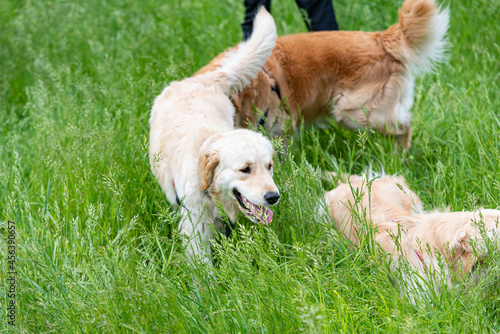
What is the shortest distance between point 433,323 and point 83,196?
2.05 meters

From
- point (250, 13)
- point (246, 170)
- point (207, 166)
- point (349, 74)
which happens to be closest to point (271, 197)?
point (246, 170)

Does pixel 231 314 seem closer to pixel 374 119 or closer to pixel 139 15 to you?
pixel 374 119

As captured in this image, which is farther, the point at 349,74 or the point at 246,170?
the point at 349,74

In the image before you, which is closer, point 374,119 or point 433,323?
point 433,323

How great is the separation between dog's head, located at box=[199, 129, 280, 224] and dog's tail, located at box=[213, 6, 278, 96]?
963 mm

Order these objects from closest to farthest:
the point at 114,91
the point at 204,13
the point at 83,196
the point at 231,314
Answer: the point at 231,314
the point at 83,196
the point at 114,91
the point at 204,13

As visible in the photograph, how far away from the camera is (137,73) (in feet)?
16.1

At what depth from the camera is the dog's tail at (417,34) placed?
3.76 meters

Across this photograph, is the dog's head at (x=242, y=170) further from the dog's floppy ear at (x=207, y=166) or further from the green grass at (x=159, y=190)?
the green grass at (x=159, y=190)

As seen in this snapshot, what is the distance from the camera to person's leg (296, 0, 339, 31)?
4.47 m

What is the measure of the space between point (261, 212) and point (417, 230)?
0.84 m

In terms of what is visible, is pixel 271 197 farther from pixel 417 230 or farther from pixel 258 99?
pixel 258 99

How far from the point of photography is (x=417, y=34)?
3818mm

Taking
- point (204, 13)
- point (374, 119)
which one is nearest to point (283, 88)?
point (374, 119)
